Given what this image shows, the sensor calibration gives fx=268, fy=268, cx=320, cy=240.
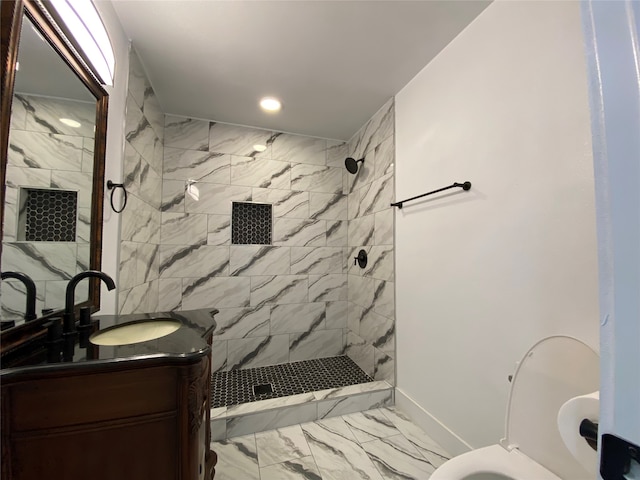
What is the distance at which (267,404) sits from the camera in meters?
1.90

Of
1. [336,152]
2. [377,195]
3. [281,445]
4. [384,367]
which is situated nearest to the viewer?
[281,445]

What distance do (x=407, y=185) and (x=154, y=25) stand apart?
1.86m

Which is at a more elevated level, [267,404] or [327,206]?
[327,206]

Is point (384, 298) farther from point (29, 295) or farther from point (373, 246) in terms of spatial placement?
point (29, 295)

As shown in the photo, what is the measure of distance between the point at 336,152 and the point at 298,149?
0.46 metres

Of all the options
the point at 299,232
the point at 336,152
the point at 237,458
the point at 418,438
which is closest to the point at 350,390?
the point at 418,438

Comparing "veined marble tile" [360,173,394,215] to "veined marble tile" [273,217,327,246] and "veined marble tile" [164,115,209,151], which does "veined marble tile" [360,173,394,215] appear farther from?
"veined marble tile" [164,115,209,151]

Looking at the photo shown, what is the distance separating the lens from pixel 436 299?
5.62 feet

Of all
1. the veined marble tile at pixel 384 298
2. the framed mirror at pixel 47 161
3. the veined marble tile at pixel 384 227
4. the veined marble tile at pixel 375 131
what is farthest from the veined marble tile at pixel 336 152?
the framed mirror at pixel 47 161

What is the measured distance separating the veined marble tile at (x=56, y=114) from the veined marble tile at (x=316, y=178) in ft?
5.95

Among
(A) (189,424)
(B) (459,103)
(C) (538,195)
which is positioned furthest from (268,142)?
(A) (189,424)

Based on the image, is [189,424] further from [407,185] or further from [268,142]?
[268,142]

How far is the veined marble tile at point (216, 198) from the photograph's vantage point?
8.38ft

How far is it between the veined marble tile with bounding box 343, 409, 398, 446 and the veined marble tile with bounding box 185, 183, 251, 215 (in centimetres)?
208
